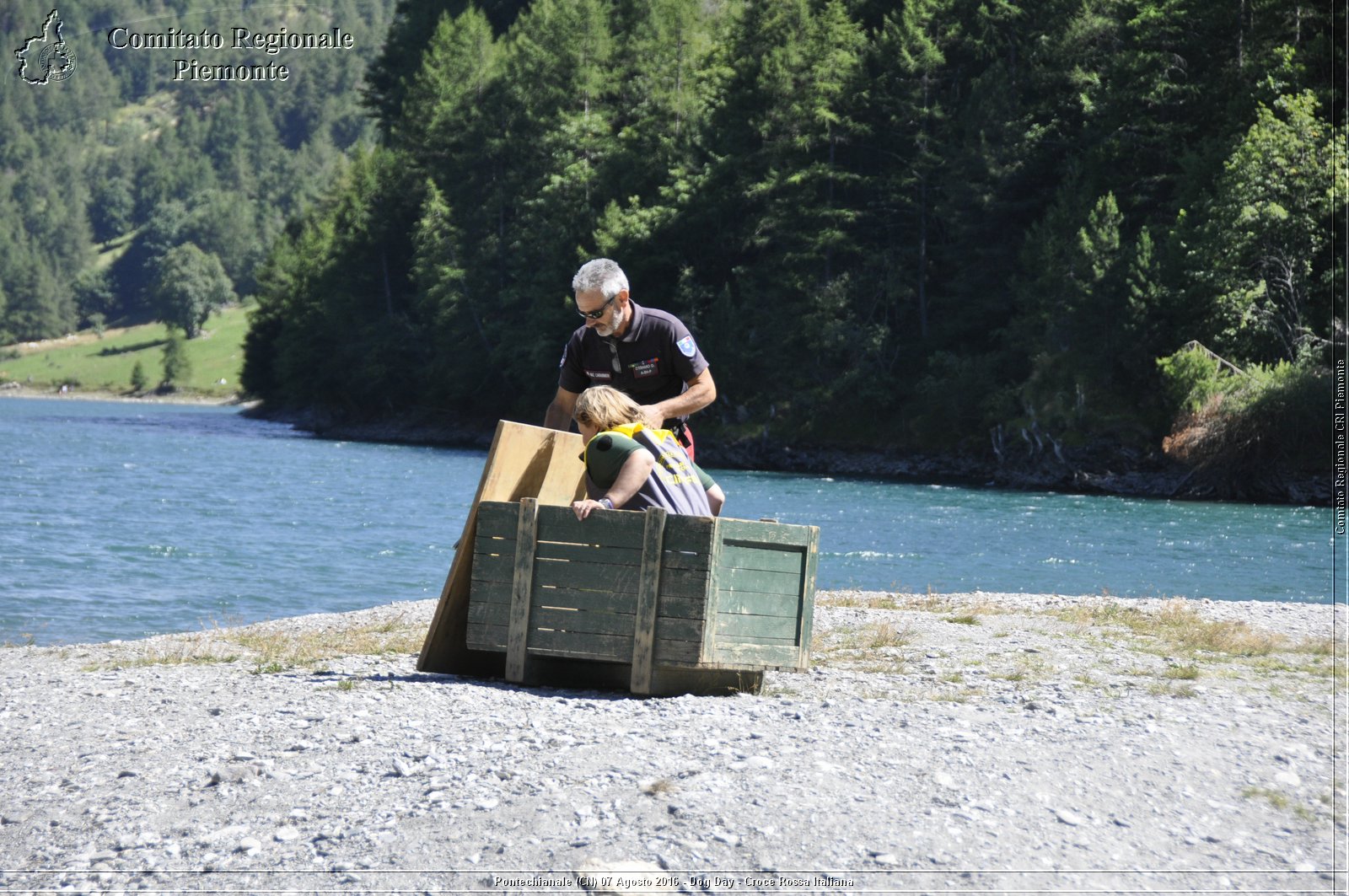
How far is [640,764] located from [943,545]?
79.8 feet

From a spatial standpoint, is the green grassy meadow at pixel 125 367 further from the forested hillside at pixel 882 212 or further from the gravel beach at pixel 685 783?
the gravel beach at pixel 685 783

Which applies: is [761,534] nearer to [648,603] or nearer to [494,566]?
[648,603]

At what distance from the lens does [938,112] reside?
203 feet

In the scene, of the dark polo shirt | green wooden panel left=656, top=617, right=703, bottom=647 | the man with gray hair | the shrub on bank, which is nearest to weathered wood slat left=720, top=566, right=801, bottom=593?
green wooden panel left=656, top=617, right=703, bottom=647

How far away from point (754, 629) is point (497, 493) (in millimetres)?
2281

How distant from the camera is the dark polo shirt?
1014 cm

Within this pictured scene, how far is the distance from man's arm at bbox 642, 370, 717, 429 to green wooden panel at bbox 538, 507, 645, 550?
730 mm

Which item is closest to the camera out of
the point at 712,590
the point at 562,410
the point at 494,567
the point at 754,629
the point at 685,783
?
the point at 685,783

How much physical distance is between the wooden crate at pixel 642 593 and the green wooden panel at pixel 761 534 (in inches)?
0.4

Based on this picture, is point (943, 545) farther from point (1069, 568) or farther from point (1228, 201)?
point (1228, 201)

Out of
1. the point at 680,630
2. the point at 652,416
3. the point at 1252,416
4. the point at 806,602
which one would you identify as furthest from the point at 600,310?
the point at 1252,416

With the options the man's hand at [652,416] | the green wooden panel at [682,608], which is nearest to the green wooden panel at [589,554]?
the green wooden panel at [682,608]

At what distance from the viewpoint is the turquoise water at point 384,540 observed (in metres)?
22.3

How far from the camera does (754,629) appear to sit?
32.8 ft
